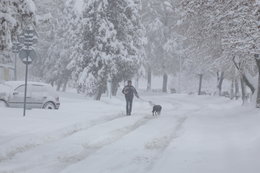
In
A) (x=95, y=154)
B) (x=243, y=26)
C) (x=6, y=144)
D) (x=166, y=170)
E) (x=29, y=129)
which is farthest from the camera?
(x=243, y=26)

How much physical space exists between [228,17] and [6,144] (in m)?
10.7

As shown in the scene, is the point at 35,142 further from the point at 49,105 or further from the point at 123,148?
the point at 49,105

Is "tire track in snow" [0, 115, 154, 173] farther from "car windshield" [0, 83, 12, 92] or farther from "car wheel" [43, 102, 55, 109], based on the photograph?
"car windshield" [0, 83, 12, 92]

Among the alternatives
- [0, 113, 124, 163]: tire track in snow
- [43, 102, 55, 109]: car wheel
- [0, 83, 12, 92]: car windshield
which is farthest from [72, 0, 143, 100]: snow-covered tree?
[0, 113, 124, 163]: tire track in snow

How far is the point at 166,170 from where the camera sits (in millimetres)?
7688

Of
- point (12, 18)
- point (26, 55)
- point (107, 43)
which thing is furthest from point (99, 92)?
point (12, 18)

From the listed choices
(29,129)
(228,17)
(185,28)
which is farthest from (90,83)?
(29,129)

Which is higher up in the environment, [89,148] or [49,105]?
[49,105]

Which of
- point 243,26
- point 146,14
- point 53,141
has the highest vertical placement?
point 146,14

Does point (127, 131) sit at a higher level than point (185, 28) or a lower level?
lower

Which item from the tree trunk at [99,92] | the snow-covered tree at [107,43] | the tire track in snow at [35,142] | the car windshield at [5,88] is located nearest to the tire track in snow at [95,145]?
the tire track in snow at [35,142]

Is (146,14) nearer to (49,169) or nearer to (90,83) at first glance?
(90,83)

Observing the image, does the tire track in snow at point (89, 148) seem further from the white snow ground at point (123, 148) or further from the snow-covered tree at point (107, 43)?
the snow-covered tree at point (107, 43)

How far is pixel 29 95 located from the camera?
2106 centimetres
